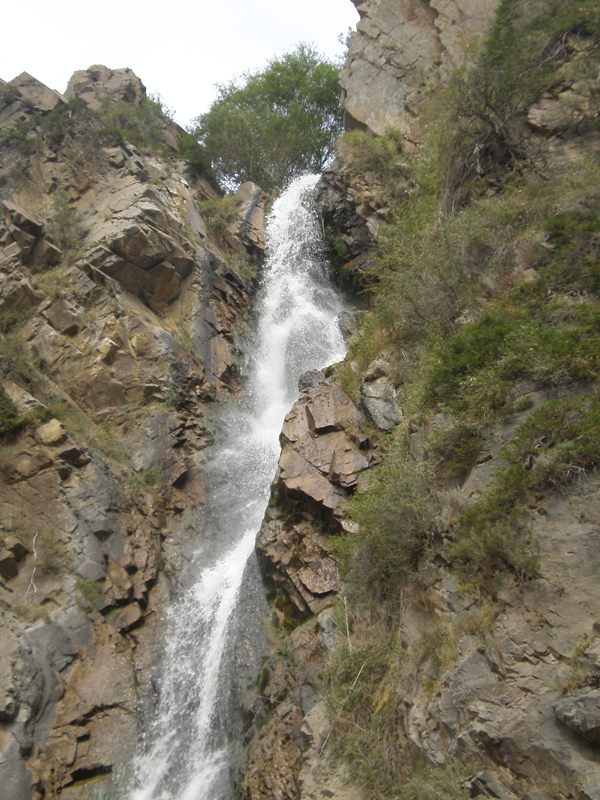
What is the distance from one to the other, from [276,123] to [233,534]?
24039mm

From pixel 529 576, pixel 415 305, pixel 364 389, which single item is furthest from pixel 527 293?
pixel 529 576

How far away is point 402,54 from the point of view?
21.6m

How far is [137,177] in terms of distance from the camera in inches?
816

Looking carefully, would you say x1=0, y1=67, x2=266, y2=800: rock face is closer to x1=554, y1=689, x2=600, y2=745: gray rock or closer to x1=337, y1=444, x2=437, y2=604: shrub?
x1=337, y1=444, x2=437, y2=604: shrub

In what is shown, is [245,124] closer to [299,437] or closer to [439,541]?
[299,437]

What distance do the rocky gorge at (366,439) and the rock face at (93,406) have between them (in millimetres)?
68

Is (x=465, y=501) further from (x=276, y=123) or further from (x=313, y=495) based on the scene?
(x=276, y=123)

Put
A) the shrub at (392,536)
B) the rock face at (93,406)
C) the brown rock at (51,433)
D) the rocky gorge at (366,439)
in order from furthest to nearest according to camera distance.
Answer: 1. the brown rock at (51,433)
2. the rock face at (93,406)
3. the shrub at (392,536)
4. the rocky gorge at (366,439)

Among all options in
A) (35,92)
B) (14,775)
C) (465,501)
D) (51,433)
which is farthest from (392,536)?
(35,92)

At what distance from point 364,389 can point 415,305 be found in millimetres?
1778

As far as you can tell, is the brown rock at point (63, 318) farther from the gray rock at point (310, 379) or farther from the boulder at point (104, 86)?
the boulder at point (104, 86)

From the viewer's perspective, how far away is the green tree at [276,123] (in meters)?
29.7

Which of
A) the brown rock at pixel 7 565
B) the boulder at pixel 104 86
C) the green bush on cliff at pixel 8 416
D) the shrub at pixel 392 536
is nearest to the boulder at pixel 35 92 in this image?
the boulder at pixel 104 86

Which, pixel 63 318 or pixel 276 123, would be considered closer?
pixel 63 318
